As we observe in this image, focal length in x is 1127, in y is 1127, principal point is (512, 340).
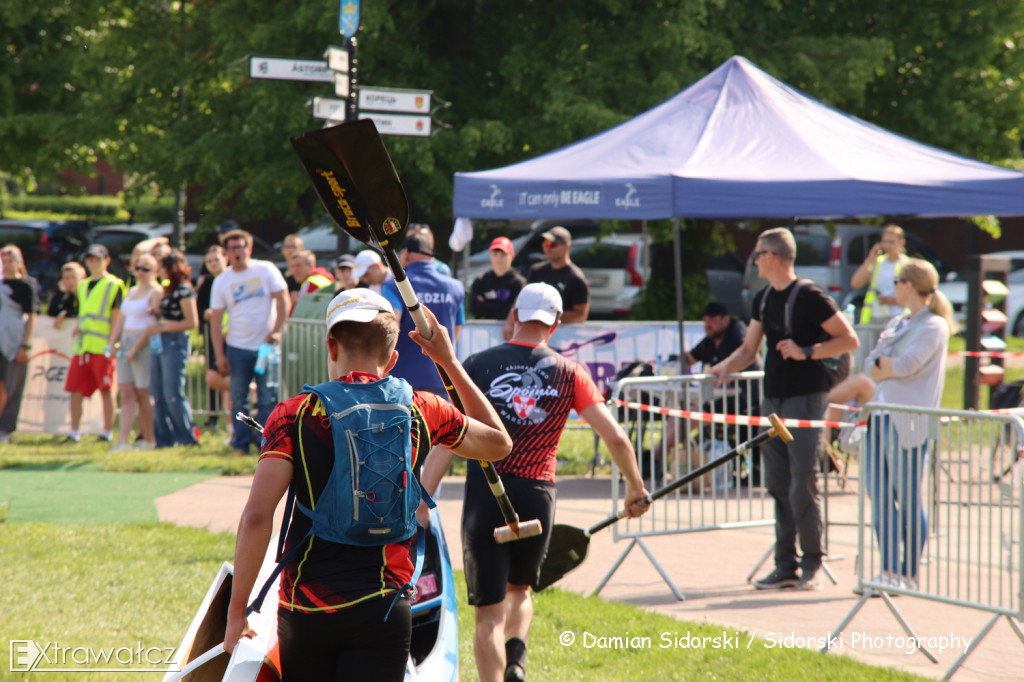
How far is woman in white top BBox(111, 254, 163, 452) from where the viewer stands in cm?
1109

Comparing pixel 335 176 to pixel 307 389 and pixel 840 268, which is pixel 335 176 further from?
pixel 840 268

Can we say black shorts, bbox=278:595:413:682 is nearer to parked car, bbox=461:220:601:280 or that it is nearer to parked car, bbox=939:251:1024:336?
parked car, bbox=461:220:601:280

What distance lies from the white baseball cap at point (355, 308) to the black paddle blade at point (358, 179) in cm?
35

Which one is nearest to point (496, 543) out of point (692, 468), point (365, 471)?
point (365, 471)

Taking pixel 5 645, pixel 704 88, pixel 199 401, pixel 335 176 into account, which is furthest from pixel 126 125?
pixel 335 176

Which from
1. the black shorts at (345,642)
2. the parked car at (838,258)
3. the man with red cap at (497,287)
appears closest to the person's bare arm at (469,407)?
the black shorts at (345,642)

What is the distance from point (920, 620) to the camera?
609cm

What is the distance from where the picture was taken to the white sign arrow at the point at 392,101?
10.6m

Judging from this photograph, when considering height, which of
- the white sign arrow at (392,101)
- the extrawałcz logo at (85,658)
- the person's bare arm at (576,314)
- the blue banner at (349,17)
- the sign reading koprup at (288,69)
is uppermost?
the blue banner at (349,17)

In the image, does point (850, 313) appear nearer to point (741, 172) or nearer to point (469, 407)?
point (741, 172)

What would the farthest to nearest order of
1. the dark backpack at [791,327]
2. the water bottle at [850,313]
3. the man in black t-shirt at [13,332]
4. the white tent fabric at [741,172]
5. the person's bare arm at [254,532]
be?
the man in black t-shirt at [13,332] < the water bottle at [850,313] < the white tent fabric at [741,172] < the dark backpack at [791,327] < the person's bare arm at [254,532]

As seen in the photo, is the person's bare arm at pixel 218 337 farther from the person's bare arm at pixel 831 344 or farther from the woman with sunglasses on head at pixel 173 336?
the person's bare arm at pixel 831 344

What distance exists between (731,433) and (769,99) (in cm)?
358

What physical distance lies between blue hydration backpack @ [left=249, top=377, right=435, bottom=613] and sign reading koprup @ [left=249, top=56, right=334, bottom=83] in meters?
7.64
